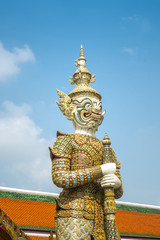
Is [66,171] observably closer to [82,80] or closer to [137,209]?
[82,80]

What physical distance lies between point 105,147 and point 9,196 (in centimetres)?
377

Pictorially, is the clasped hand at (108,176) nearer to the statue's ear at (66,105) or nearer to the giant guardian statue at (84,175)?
the giant guardian statue at (84,175)

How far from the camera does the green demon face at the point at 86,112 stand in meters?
4.47

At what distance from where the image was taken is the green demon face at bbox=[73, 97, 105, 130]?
447 centimetres

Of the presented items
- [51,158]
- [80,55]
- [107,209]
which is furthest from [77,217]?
[80,55]

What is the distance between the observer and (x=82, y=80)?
15.8 ft

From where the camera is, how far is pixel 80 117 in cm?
448

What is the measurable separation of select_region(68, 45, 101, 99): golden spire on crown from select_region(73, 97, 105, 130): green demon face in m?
0.11

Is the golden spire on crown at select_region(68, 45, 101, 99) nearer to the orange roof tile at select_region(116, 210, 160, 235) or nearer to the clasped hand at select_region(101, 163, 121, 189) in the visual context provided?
the clasped hand at select_region(101, 163, 121, 189)

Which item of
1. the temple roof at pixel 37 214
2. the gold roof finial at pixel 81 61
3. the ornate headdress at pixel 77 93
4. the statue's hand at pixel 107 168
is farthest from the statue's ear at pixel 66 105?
the temple roof at pixel 37 214

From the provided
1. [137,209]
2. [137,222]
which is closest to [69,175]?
[137,222]

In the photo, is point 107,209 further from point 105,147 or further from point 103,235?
point 105,147

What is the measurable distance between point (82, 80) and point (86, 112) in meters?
0.58

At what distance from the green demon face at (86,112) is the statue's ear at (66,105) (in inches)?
2.6
